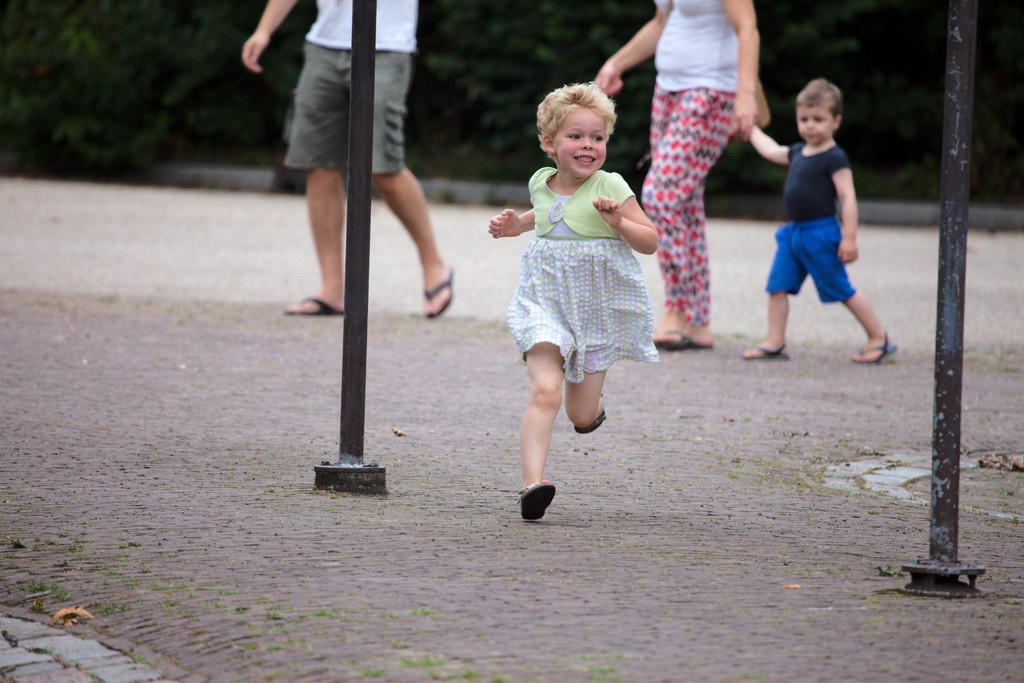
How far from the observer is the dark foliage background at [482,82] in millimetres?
16922

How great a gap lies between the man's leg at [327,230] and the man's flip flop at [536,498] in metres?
4.18

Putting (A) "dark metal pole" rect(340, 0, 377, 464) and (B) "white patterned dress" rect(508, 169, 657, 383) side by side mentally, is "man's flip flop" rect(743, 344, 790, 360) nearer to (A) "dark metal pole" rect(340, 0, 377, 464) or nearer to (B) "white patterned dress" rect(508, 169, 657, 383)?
Result: (B) "white patterned dress" rect(508, 169, 657, 383)

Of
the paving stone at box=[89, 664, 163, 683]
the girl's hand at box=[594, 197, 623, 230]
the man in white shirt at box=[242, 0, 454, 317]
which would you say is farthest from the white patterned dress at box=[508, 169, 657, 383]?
the man in white shirt at box=[242, 0, 454, 317]

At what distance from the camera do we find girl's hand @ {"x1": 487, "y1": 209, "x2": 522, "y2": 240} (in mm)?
3846

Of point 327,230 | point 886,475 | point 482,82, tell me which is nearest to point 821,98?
point 327,230

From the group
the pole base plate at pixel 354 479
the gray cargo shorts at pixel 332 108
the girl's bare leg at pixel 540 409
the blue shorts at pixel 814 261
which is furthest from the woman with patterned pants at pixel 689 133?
the pole base plate at pixel 354 479

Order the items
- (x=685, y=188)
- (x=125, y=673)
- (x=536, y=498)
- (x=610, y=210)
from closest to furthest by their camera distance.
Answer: (x=125, y=673), (x=536, y=498), (x=610, y=210), (x=685, y=188)

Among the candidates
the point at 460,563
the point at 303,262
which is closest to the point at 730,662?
the point at 460,563

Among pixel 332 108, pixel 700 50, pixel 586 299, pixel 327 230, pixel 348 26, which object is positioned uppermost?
pixel 348 26

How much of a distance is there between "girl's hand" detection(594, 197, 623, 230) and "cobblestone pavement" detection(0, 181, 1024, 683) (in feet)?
2.48

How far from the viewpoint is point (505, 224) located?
12.8 feet

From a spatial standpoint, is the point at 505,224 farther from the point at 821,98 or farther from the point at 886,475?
the point at 821,98

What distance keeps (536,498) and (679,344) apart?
11.4 ft

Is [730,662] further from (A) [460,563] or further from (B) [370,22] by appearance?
(B) [370,22]
